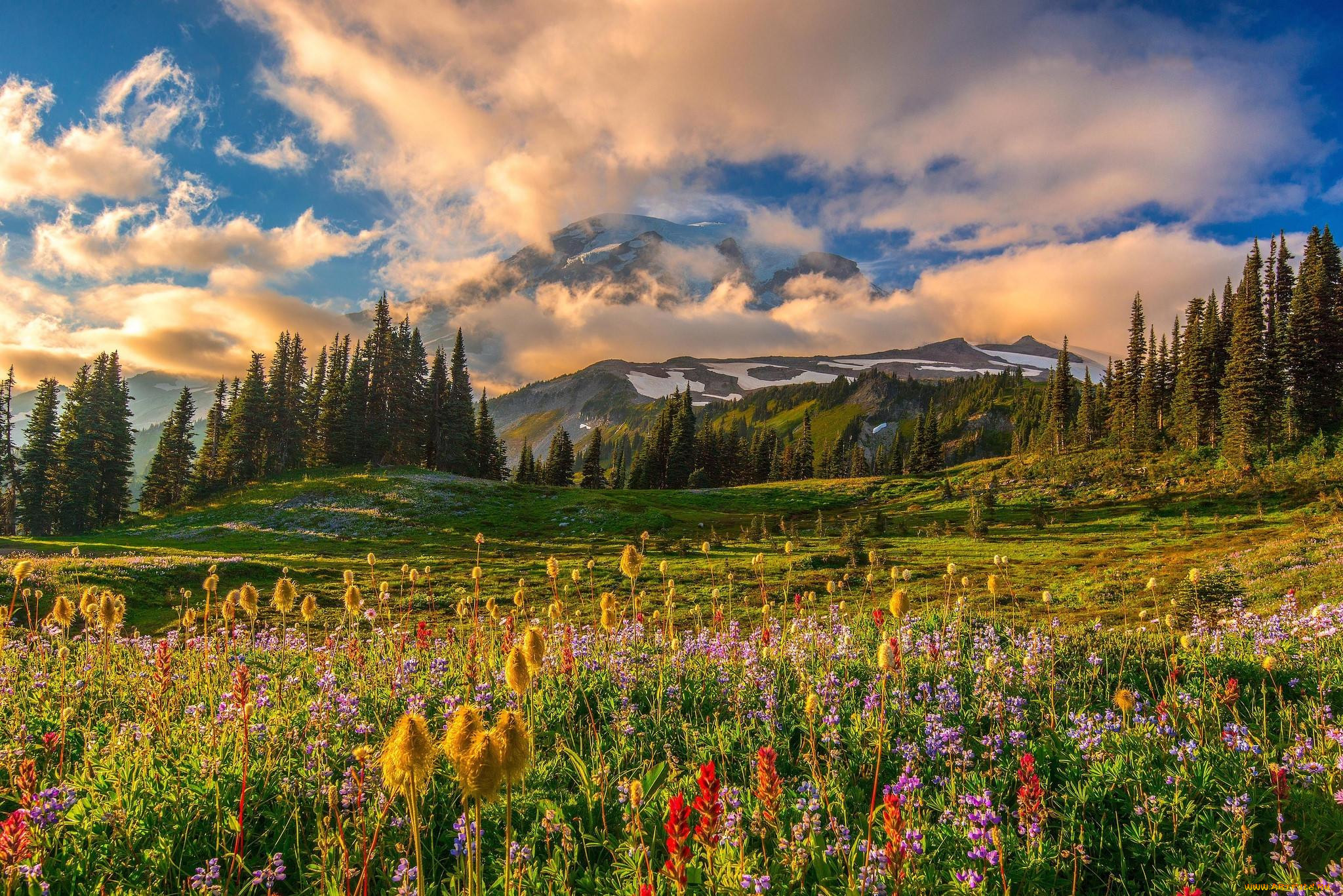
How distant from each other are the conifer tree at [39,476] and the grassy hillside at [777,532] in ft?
61.7

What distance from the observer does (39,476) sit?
68625mm

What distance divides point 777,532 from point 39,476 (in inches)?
3249

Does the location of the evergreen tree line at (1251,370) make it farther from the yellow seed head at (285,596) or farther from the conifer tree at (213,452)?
the conifer tree at (213,452)

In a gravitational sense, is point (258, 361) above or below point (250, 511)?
above

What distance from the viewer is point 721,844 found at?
300cm

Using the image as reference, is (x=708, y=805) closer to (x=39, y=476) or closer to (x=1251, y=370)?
(x=1251, y=370)

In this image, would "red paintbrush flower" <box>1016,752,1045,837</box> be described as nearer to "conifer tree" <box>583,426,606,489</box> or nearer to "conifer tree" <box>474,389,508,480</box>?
"conifer tree" <box>583,426,606,489</box>

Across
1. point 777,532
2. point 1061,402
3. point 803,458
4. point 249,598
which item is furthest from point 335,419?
point 1061,402

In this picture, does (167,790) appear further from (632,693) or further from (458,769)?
(632,693)

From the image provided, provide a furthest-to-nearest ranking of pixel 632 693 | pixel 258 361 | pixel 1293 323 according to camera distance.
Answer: pixel 258 361 < pixel 1293 323 < pixel 632 693

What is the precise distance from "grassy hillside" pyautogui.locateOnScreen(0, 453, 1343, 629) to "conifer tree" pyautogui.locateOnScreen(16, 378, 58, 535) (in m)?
18.8

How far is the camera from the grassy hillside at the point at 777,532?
82.4ft

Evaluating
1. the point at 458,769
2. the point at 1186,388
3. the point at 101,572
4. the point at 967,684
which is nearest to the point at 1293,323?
the point at 1186,388

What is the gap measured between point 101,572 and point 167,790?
3188 cm
